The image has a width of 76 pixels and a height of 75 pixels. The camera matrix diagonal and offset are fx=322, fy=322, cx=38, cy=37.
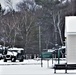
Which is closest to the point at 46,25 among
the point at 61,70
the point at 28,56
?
the point at 28,56

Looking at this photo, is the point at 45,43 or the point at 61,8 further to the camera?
the point at 61,8

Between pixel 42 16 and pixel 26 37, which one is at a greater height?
pixel 42 16

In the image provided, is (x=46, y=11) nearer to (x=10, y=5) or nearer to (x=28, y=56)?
(x=10, y=5)

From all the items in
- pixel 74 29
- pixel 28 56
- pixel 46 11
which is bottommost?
pixel 28 56

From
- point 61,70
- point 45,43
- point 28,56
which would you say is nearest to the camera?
point 61,70

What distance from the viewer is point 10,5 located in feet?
188

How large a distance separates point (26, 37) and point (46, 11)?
723cm

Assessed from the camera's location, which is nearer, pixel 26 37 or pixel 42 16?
pixel 26 37

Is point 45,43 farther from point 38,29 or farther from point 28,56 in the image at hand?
point 28,56

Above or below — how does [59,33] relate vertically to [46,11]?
below

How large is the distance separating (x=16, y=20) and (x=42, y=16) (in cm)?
474

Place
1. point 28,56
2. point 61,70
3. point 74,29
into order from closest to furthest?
point 61,70, point 74,29, point 28,56

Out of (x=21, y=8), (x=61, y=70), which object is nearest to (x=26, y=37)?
(x=21, y=8)

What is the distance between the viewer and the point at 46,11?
56.2 metres
